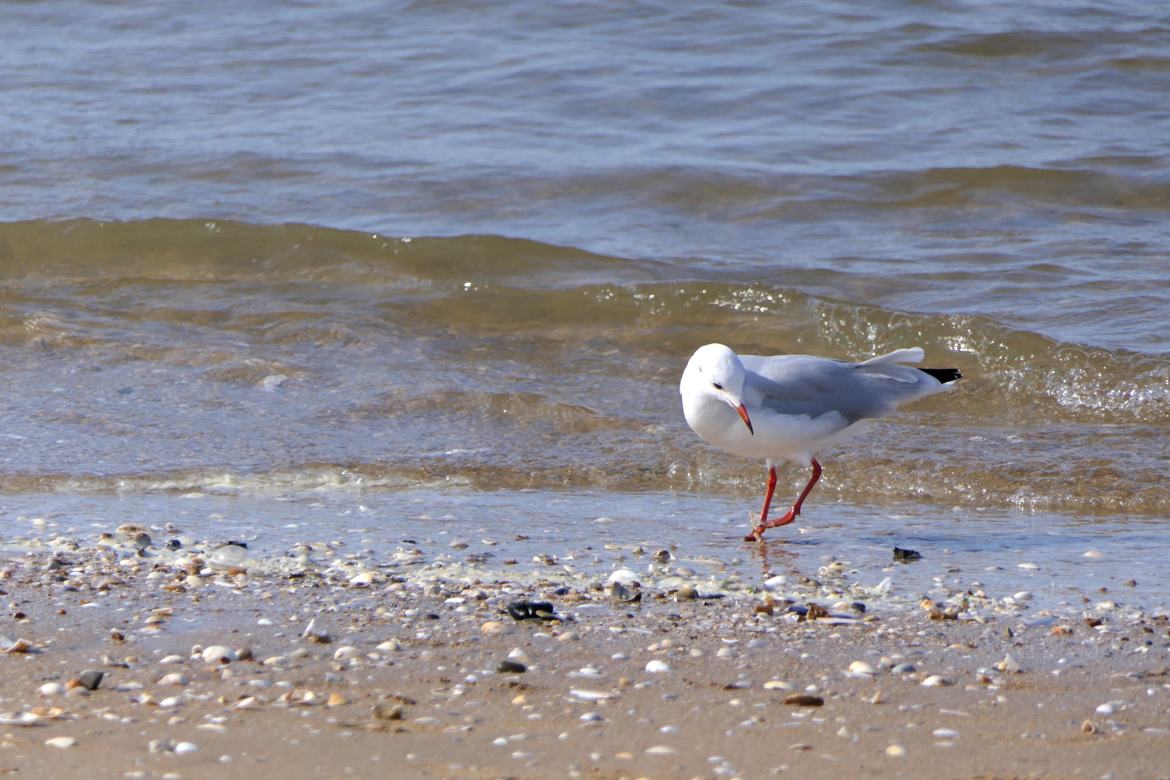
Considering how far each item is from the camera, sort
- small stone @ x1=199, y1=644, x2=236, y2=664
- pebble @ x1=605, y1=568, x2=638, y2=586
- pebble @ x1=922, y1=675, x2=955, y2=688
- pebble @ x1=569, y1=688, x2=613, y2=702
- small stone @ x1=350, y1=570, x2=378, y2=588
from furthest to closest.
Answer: pebble @ x1=605, y1=568, x2=638, y2=586 < small stone @ x1=350, y1=570, x2=378, y2=588 < small stone @ x1=199, y1=644, x2=236, y2=664 < pebble @ x1=922, y1=675, x2=955, y2=688 < pebble @ x1=569, y1=688, x2=613, y2=702

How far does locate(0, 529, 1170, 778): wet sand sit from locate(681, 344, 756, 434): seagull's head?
0.81 m

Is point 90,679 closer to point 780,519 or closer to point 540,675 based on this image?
point 540,675

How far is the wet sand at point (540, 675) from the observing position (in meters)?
3.26

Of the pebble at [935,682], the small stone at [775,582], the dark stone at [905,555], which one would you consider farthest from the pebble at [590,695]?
the dark stone at [905,555]

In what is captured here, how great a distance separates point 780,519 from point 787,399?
451 mm

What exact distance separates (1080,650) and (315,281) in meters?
7.14

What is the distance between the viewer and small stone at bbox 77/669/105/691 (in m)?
3.67

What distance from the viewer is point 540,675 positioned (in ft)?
12.6

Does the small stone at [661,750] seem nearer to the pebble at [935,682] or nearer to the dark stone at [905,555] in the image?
the pebble at [935,682]

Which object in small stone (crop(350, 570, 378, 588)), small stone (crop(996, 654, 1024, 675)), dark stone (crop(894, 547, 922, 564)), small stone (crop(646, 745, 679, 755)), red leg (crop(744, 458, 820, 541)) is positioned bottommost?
red leg (crop(744, 458, 820, 541))

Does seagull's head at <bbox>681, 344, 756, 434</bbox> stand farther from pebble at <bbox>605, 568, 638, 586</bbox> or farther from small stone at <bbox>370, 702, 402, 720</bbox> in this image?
small stone at <bbox>370, 702, 402, 720</bbox>

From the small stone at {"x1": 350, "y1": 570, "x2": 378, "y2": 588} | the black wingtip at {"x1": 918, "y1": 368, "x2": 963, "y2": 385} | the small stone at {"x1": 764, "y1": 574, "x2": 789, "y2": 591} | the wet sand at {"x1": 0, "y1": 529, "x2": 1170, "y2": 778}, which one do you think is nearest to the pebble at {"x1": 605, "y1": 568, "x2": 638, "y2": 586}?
the wet sand at {"x1": 0, "y1": 529, "x2": 1170, "y2": 778}

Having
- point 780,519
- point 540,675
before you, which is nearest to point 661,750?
point 540,675

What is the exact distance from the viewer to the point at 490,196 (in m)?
11.9
